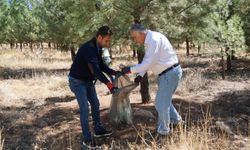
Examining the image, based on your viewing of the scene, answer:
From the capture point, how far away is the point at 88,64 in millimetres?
5836

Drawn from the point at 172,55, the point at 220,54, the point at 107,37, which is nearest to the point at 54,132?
the point at 107,37

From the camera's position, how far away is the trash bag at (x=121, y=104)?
6.58 metres

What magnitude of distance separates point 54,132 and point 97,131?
118 cm

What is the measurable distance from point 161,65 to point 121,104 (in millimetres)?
1427

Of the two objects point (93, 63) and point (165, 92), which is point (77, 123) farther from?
point (165, 92)

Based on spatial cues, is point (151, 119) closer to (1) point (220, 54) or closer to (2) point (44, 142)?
(2) point (44, 142)

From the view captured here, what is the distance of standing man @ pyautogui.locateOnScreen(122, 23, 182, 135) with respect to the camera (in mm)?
5570

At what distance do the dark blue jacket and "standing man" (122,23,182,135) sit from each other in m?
0.39

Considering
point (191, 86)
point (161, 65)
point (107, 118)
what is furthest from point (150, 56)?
point (191, 86)

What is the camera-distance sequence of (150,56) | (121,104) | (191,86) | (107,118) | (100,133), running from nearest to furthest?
(150,56) < (100,133) < (121,104) < (107,118) < (191,86)

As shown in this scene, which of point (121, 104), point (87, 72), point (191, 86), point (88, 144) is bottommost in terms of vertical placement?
point (88, 144)

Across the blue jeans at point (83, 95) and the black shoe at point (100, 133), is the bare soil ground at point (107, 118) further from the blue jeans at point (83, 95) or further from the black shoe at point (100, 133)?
the blue jeans at point (83, 95)

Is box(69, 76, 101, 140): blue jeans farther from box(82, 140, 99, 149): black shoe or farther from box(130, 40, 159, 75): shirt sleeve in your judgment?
box(130, 40, 159, 75): shirt sleeve

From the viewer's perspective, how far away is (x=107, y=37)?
589 cm
